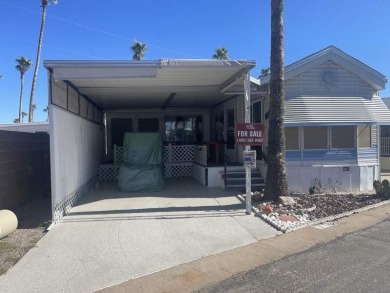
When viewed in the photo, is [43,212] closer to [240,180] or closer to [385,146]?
[240,180]

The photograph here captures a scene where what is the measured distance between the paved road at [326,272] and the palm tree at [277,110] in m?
3.21

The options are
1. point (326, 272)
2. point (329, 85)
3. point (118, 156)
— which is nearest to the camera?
point (326, 272)

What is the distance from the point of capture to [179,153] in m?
16.0

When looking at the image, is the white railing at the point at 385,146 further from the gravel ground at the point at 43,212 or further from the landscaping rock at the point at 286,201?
the landscaping rock at the point at 286,201

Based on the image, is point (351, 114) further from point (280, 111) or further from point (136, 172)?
point (136, 172)

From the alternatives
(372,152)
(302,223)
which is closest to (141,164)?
(302,223)

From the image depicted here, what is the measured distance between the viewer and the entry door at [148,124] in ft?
62.0

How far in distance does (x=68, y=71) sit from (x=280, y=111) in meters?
5.12

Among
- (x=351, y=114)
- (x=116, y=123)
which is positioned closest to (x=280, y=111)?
(x=351, y=114)

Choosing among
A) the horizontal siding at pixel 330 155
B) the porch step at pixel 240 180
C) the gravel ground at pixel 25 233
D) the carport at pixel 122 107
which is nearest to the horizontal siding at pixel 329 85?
the carport at pixel 122 107

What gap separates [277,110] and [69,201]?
5.64m

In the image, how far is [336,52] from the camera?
39.0ft

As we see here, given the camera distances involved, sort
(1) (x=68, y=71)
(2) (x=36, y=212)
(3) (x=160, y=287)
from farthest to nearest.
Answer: (2) (x=36, y=212), (1) (x=68, y=71), (3) (x=160, y=287)

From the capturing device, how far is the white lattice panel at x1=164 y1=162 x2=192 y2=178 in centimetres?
1591
